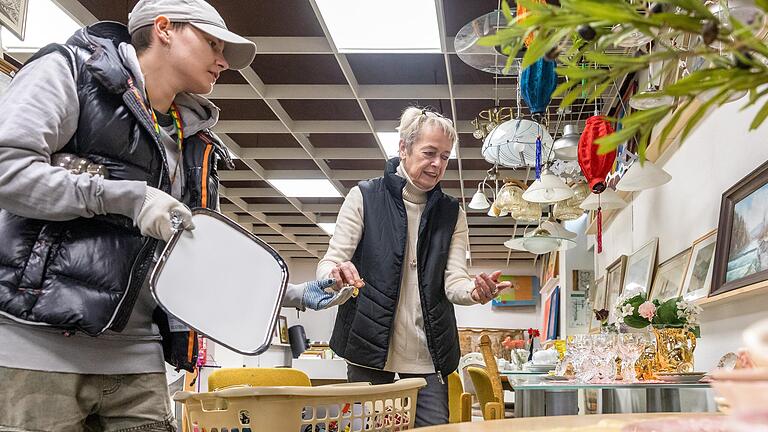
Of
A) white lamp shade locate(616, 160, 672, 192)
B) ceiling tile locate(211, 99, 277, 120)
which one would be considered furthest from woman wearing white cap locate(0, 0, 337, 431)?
ceiling tile locate(211, 99, 277, 120)

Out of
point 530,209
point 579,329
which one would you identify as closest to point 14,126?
point 530,209

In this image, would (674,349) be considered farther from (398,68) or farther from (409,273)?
(398,68)

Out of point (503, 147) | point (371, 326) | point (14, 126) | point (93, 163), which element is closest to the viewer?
point (14, 126)

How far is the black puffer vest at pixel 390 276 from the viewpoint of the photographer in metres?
2.21

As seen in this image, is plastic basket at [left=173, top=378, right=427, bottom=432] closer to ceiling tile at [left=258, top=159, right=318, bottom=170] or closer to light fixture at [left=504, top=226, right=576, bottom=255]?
light fixture at [left=504, top=226, right=576, bottom=255]

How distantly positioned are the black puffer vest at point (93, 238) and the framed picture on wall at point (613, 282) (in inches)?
174

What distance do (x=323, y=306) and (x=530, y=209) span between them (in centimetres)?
411

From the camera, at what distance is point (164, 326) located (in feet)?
5.20

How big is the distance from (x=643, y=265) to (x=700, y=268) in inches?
A: 53.9

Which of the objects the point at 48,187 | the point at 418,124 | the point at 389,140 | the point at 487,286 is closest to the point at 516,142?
the point at 418,124

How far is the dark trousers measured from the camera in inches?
85.4

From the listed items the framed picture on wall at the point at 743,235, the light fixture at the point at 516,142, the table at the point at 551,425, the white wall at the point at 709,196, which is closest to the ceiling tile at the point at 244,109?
the light fixture at the point at 516,142

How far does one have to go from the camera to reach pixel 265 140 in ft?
28.0

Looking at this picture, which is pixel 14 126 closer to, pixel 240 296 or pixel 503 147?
pixel 240 296
